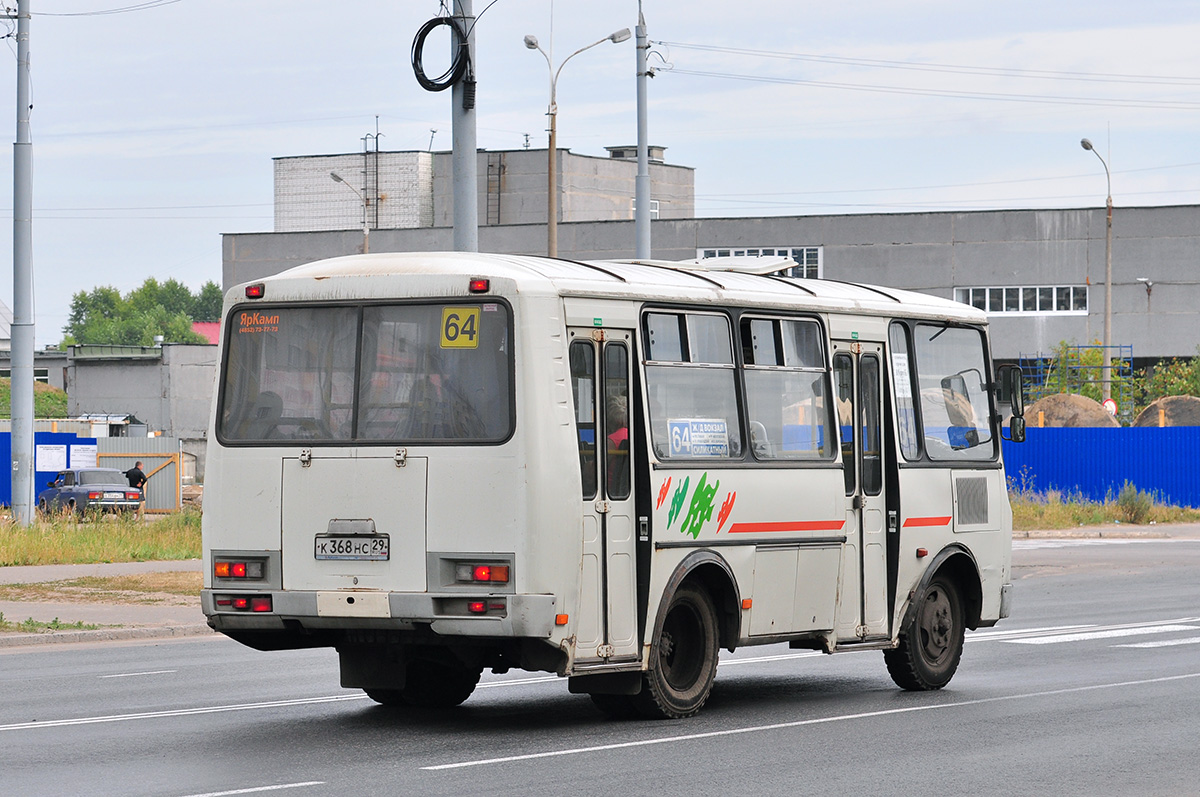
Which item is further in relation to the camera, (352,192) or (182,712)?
(352,192)

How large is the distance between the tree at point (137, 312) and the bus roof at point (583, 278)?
163 m

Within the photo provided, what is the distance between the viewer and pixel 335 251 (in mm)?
86812

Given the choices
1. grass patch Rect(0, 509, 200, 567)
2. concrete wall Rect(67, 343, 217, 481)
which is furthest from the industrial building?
grass patch Rect(0, 509, 200, 567)

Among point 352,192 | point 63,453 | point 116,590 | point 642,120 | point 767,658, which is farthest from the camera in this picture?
point 352,192

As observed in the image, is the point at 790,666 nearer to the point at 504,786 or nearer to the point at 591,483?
the point at 591,483

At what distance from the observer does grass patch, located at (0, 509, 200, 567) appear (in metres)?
26.0

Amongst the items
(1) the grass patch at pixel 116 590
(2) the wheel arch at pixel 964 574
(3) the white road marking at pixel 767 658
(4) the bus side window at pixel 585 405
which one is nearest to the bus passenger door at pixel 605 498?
(4) the bus side window at pixel 585 405

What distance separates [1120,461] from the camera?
46.8 m

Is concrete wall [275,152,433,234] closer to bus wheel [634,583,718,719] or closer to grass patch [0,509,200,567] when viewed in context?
grass patch [0,509,200,567]

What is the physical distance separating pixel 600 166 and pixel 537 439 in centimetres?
8327

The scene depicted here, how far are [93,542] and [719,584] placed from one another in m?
17.9

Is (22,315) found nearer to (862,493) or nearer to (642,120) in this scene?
(642,120)

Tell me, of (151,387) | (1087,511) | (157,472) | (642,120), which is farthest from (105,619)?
(151,387)

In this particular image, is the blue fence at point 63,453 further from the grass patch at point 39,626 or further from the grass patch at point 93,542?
the grass patch at point 39,626
